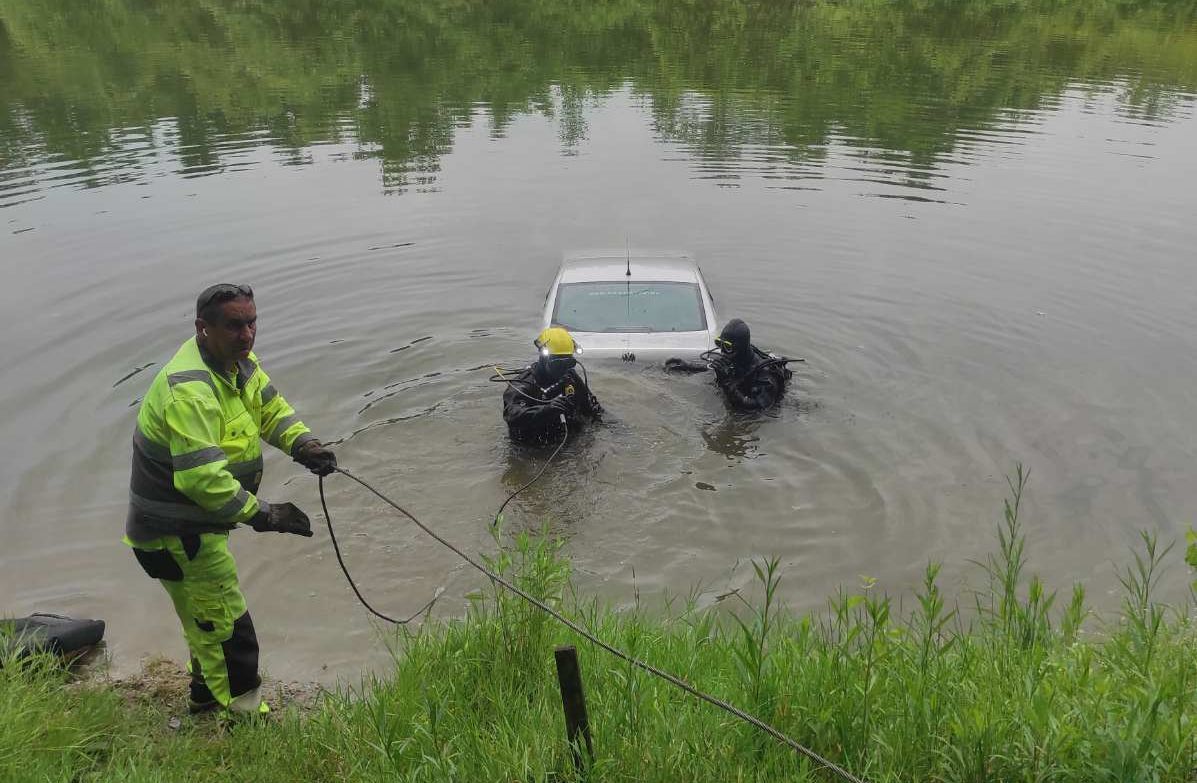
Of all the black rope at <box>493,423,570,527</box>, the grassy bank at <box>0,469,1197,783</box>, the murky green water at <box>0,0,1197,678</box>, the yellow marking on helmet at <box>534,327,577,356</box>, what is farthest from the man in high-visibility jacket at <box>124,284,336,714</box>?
the yellow marking on helmet at <box>534,327,577,356</box>

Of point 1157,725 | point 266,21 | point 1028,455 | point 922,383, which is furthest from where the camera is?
point 266,21

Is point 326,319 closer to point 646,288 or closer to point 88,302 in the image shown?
point 88,302

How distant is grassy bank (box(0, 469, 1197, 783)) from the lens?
119 inches

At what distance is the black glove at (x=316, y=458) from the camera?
189 inches

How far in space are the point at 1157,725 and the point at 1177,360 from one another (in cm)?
862

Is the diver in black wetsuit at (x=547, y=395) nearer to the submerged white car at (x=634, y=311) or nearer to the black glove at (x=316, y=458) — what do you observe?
the submerged white car at (x=634, y=311)

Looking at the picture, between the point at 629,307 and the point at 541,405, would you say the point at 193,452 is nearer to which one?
the point at 541,405

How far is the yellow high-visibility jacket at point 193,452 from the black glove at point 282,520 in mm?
48

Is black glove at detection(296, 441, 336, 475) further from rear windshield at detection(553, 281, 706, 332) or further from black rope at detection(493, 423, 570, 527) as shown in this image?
rear windshield at detection(553, 281, 706, 332)

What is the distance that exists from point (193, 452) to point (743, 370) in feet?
17.9

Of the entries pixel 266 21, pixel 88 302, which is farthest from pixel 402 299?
pixel 266 21

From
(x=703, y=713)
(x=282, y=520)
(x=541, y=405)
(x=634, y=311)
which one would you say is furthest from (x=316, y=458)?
(x=634, y=311)

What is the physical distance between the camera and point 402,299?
1205 cm

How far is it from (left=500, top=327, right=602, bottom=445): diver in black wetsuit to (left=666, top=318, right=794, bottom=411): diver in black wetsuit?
1411 mm
